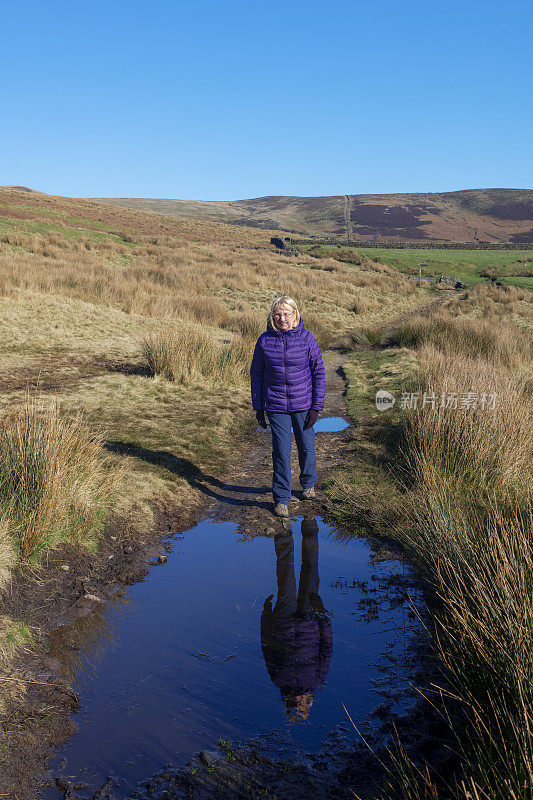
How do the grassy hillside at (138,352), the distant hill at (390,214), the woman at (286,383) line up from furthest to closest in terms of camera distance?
the distant hill at (390,214) → the grassy hillside at (138,352) → the woman at (286,383)

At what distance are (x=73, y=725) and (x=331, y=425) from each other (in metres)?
7.05

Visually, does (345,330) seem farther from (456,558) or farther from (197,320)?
(456,558)

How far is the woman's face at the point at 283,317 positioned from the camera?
18.2 feet

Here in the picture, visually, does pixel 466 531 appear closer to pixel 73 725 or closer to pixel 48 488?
pixel 73 725

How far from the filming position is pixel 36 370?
11359mm

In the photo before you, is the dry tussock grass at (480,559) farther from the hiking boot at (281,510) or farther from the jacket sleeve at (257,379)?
the jacket sleeve at (257,379)

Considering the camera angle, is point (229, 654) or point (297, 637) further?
point (297, 637)

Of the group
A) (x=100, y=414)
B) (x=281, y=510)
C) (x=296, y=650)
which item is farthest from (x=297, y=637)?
(x=100, y=414)

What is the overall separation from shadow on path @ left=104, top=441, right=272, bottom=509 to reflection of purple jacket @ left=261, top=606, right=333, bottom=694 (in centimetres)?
227

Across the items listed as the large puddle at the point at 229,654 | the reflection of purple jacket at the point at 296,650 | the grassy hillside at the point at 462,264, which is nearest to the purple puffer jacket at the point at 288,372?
the large puddle at the point at 229,654

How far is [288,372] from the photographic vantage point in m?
5.80

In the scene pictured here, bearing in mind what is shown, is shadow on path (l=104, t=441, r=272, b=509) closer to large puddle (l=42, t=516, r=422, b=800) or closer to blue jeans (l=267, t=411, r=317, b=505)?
blue jeans (l=267, t=411, r=317, b=505)

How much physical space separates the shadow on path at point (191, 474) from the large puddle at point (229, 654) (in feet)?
4.00

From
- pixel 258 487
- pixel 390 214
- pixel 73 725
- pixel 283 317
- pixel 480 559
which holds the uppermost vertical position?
pixel 390 214
